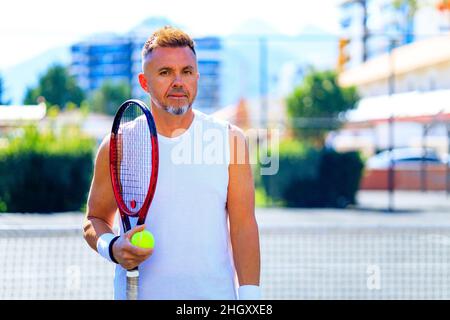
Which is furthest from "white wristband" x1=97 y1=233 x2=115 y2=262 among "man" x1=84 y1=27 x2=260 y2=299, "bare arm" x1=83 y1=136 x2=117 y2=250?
"bare arm" x1=83 y1=136 x2=117 y2=250

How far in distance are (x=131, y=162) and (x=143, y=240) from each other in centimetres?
35

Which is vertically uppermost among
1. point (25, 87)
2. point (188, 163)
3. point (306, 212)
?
point (25, 87)

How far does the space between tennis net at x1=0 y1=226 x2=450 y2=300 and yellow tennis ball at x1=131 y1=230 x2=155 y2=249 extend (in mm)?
2454

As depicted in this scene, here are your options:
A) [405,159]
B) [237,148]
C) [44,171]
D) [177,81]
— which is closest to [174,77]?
[177,81]

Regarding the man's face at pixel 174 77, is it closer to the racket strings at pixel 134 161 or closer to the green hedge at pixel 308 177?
the racket strings at pixel 134 161

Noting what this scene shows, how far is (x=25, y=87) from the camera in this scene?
1363 cm

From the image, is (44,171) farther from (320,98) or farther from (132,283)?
(320,98)

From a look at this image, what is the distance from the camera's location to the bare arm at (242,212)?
2.00 metres

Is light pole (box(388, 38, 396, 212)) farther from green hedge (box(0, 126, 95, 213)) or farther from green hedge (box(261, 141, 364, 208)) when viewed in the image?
green hedge (box(0, 126, 95, 213))

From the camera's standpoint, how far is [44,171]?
501 inches

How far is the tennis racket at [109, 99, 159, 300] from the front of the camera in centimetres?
201
